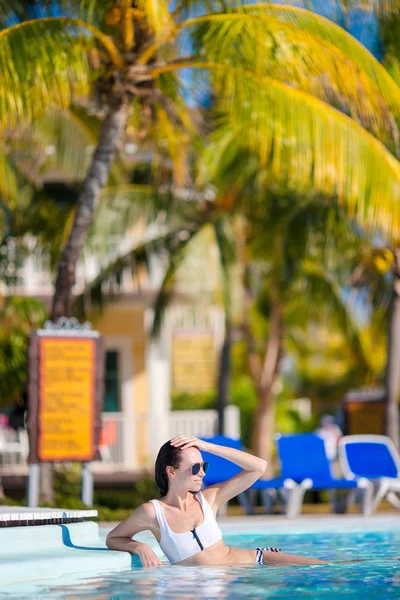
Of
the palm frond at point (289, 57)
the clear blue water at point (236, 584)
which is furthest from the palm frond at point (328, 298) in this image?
the clear blue water at point (236, 584)

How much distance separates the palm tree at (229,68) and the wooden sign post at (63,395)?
2.34 meters

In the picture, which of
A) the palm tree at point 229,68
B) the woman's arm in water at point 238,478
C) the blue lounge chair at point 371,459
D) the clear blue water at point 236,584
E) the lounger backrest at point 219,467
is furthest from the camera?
the blue lounge chair at point 371,459

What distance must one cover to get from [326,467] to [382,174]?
370 cm

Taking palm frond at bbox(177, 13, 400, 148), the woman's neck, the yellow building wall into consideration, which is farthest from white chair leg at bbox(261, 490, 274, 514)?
the yellow building wall

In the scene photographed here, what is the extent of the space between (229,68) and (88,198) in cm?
243

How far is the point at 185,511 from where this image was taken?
6578mm

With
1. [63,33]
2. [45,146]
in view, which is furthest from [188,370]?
[63,33]

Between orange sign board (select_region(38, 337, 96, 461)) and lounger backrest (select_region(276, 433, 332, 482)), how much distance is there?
2291 millimetres

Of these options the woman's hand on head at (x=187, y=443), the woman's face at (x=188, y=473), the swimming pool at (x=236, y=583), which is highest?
the woman's hand on head at (x=187, y=443)

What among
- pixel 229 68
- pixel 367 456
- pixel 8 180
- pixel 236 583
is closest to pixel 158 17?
pixel 229 68

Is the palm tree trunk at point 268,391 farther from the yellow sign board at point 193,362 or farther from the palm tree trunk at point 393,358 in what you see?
the yellow sign board at point 193,362

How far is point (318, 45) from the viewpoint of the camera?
1081 cm

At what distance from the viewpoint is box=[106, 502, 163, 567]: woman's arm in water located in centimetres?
643

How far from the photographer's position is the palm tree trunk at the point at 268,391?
2075 cm
